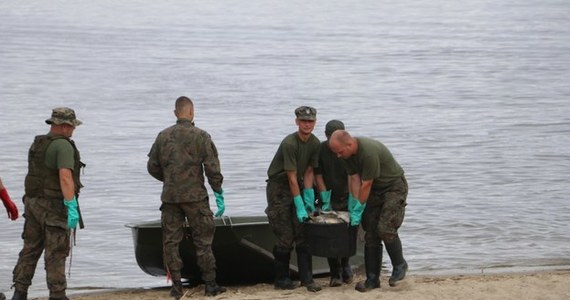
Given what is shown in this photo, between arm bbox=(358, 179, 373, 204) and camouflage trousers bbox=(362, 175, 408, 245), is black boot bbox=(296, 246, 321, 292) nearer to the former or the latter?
camouflage trousers bbox=(362, 175, 408, 245)

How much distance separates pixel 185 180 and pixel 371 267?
2155 millimetres

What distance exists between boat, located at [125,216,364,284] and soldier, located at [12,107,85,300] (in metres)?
1.55

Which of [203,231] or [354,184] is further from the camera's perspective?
[354,184]

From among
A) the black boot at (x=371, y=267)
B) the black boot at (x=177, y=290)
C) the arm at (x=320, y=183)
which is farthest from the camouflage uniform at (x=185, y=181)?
the black boot at (x=371, y=267)

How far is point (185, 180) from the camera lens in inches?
531

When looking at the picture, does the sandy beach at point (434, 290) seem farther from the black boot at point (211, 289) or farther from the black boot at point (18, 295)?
the black boot at point (18, 295)

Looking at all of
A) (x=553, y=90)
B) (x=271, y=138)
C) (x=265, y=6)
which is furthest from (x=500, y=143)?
(x=265, y=6)

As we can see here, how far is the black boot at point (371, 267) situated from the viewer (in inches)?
545

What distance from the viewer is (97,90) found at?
41.2 m

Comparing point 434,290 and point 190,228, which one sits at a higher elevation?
point 190,228

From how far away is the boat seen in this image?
47.7 feet

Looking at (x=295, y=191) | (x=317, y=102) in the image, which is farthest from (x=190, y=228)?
(x=317, y=102)

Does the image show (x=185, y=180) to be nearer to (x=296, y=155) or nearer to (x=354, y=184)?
(x=296, y=155)

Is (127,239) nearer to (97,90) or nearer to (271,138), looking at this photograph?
(271,138)
